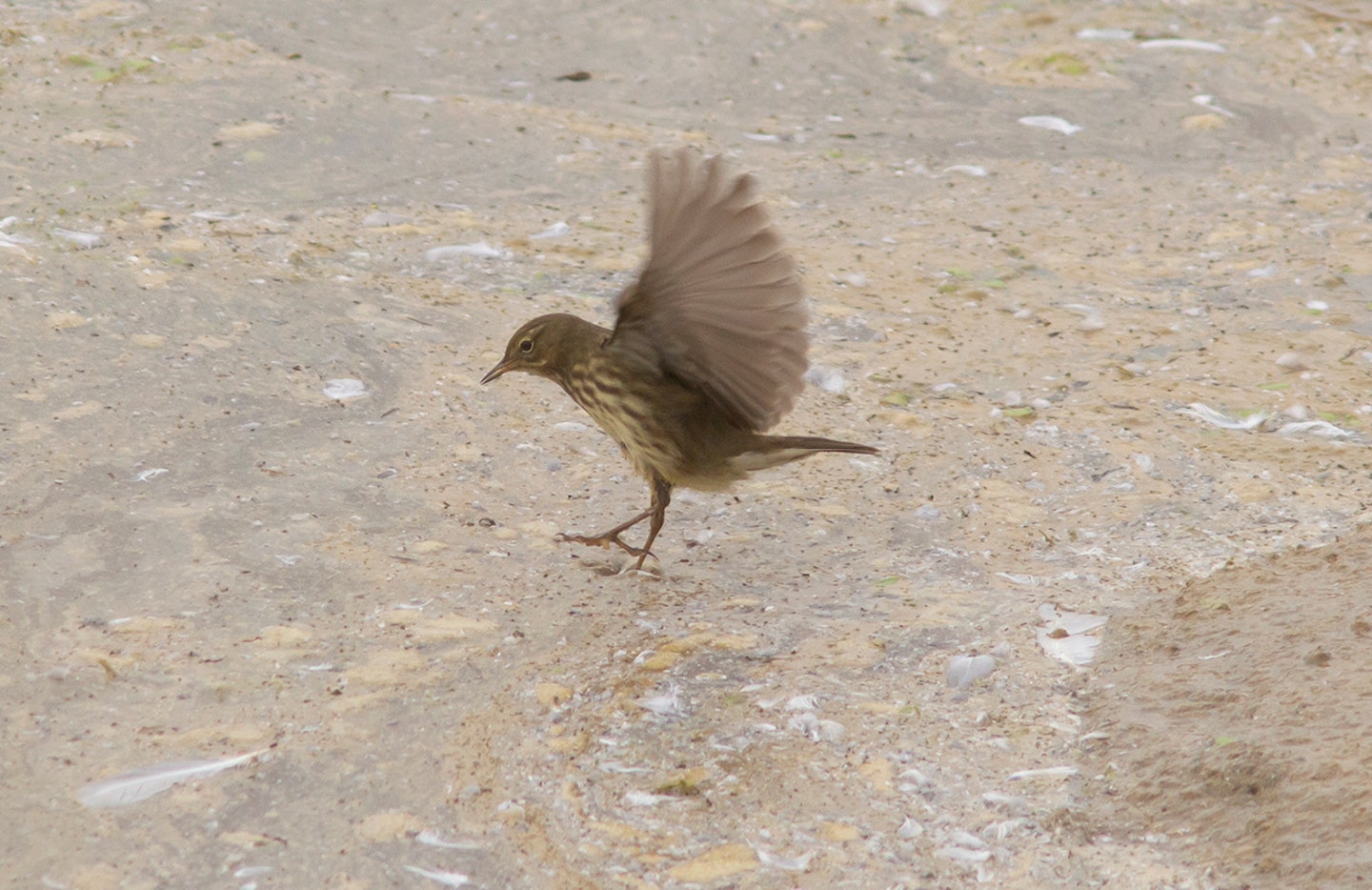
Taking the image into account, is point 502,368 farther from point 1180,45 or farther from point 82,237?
point 1180,45

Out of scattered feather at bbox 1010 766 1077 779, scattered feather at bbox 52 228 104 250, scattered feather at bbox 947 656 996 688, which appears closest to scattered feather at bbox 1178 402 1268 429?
scattered feather at bbox 947 656 996 688

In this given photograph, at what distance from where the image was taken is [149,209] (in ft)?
19.7

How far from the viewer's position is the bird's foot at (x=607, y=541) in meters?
A: 4.35

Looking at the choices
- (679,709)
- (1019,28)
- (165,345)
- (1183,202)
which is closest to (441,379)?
(165,345)

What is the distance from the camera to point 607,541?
4.40 m

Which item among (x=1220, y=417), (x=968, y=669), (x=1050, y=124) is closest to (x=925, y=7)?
(x=1050, y=124)

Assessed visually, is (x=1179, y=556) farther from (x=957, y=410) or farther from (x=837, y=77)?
(x=837, y=77)

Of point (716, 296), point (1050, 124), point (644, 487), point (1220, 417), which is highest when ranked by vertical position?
point (716, 296)

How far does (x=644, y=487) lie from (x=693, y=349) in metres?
0.90

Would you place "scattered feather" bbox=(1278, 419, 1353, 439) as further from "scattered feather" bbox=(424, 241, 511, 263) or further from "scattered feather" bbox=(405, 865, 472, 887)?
"scattered feather" bbox=(405, 865, 472, 887)

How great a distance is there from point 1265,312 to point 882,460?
6.51 ft

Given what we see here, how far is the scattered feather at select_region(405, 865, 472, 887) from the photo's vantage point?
116 inches

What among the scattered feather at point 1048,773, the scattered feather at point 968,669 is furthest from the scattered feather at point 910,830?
the scattered feather at point 968,669

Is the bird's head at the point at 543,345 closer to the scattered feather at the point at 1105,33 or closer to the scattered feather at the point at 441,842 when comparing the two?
the scattered feather at the point at 441,842
